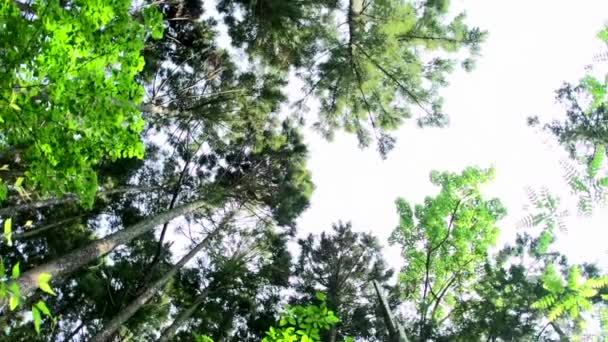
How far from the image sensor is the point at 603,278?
189 centimetres

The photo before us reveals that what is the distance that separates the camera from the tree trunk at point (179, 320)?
431 inches

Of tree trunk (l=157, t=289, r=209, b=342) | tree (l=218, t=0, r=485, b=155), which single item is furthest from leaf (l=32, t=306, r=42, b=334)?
tree trunk (l=157, t=289, r=209, b=342)

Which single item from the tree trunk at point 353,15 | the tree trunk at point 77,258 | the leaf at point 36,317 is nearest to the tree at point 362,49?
the tree trunk at point 353,15

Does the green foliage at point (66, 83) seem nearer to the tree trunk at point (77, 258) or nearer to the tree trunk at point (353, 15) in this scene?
the tree trunk at point (77, 258)

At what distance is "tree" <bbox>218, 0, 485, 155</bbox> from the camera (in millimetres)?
8883

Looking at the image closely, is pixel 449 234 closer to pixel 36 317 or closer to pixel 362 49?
pixel 362 49

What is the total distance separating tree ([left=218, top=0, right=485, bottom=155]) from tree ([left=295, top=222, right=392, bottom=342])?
592cm

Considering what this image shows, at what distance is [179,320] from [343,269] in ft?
21.4

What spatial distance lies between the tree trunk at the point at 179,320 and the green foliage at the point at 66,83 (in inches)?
329

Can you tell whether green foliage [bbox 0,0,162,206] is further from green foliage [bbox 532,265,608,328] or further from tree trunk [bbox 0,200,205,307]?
green foliage [bbox 532,265,608,328]

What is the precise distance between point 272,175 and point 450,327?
7649 mm

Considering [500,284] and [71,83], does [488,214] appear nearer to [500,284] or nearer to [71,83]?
[500,284]

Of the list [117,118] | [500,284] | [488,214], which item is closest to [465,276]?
[500,284]

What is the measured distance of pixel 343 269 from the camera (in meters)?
15.9
